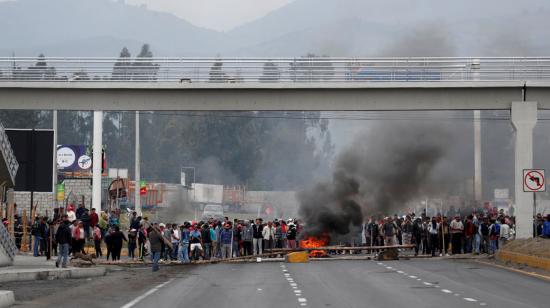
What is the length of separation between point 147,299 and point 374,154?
46364 mm

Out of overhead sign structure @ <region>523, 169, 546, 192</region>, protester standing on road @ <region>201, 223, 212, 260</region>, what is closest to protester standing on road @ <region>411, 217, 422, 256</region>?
protester standing on road @ <region>201, 223, 212, 260</region>

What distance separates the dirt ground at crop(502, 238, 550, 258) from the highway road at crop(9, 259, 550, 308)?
5.44 feet

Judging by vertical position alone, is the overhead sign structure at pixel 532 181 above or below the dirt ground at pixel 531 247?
above

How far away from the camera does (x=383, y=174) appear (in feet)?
207

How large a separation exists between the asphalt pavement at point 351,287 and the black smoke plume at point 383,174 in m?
21.3

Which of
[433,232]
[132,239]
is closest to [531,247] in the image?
[433,232]

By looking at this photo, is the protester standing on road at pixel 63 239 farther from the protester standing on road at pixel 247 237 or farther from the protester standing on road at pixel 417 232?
the protester standing on road at pixel 417 232

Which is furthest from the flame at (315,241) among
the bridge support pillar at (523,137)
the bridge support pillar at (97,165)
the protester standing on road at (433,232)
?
the bridge support pillar at (97,165)

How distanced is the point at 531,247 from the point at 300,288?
1330cm

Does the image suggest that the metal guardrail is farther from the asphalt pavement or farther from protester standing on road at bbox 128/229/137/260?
the asphalt pavement

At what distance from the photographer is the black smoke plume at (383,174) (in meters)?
57.2

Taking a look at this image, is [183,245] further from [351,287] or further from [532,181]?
[351,287]

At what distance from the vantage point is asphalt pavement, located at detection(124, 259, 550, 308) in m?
19.9

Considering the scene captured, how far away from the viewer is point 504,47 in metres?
87.1
